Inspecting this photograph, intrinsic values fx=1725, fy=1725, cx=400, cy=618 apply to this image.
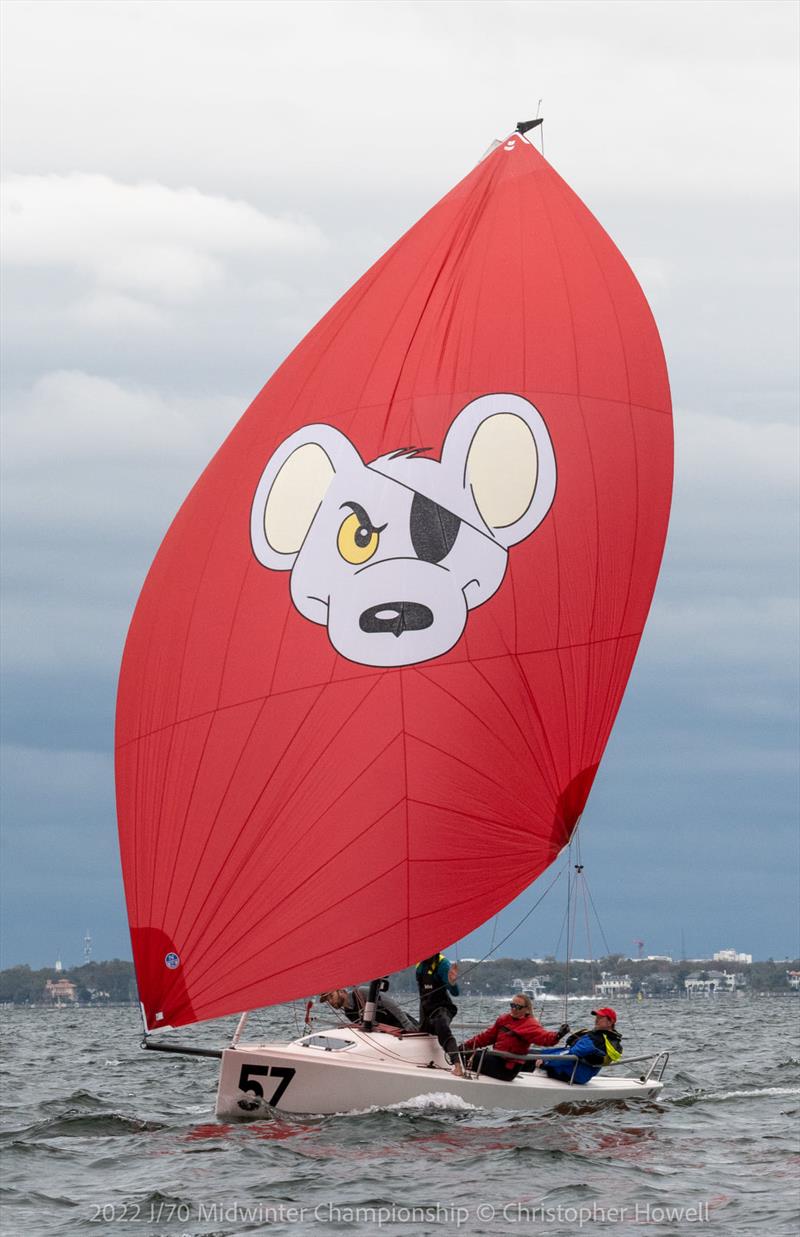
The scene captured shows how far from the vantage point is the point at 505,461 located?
15.2 m

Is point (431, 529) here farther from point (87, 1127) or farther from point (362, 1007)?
point (87, 1127)

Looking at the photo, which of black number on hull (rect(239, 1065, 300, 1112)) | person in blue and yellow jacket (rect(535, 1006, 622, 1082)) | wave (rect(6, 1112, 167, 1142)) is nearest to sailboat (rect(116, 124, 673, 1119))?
black number on hull (rect(239, 1065, 300, 1112))

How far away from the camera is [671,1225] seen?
1085 centimetres

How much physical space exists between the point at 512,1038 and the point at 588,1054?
74 centimetres

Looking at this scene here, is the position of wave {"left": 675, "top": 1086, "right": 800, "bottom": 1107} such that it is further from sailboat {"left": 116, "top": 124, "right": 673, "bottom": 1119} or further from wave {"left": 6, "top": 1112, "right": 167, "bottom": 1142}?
wave {"left": 6, "top": 1112, "right": 167, "bottom": 1142}

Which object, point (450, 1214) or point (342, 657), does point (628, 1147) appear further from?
point (342, 657)

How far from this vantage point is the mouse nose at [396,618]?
48.3 feet

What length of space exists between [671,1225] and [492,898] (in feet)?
13.2

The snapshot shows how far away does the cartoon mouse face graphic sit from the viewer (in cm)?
1477

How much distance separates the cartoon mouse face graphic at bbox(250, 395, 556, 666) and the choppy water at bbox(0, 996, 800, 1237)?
397cm

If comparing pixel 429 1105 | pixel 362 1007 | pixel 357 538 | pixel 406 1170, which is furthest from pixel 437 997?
pixel 357 538

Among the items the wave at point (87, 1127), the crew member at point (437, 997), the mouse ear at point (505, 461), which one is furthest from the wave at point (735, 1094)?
the mouse ear at point (505, 461)

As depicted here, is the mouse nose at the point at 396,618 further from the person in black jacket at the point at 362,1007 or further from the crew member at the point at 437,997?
the person in black jacket at the point at 362,1007

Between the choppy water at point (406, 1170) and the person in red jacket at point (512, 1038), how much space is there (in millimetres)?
398
